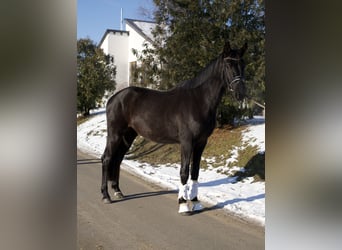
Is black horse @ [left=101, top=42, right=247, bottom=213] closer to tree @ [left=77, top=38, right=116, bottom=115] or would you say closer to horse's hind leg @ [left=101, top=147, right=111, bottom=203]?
horse's hind leg @ [left=101, top=147, right=111, bottom=203]

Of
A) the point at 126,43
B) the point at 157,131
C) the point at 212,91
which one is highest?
the point at 126,43

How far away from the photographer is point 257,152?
1960mm

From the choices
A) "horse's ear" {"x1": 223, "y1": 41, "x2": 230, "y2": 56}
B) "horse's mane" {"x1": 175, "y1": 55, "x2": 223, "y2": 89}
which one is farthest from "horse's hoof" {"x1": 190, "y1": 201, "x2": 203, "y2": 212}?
"horse's ear" {"x1": 223, "y1": 41, "x2": 230, "y2": 56}

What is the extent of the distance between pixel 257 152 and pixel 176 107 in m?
0.60

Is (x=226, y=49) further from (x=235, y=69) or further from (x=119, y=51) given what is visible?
(x=119, y=51)

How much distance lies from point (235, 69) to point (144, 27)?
0.54m

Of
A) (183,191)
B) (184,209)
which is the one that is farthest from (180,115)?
(184,209)

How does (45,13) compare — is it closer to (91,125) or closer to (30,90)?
(30,90)

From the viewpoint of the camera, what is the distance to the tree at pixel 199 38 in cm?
160

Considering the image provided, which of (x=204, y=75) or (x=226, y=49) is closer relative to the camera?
(x=226, y=49)

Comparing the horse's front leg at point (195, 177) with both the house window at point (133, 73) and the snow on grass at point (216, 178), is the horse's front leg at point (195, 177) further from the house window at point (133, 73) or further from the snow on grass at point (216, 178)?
the house window at point (133, 73)

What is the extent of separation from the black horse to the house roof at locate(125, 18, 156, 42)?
296mm

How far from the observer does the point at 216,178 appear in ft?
7.32

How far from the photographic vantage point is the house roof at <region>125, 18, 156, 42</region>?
1509 mm
